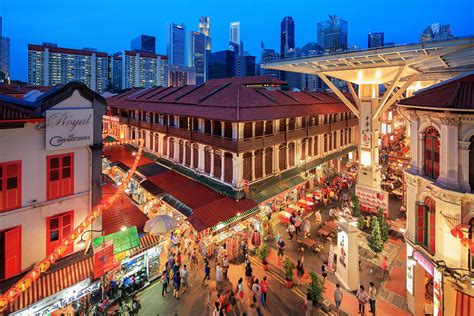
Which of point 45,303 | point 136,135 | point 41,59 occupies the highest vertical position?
point 41,59

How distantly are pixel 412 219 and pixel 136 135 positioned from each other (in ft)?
103

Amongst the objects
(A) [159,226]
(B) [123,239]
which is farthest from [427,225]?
(B) [123,239]

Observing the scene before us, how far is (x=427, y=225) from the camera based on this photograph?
13219 millimetres

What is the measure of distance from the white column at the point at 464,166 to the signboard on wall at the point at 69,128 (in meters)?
16.6

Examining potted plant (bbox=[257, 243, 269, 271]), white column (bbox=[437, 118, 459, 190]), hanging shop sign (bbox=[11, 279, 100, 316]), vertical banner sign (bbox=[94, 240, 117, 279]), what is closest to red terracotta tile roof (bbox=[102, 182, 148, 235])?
vertical banner sign (bbox=[94, 240, 117, 279])

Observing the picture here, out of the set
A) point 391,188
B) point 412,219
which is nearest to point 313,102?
point 391,188

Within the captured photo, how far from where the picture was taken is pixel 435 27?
2931cm

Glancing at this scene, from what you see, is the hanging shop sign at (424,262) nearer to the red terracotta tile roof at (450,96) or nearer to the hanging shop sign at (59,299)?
the red terracotta tile roof at (450,96)

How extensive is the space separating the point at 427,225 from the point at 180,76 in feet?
598

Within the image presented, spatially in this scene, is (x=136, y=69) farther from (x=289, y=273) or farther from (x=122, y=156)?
(x=289, y=273)

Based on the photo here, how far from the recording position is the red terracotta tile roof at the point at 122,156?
3048 cm

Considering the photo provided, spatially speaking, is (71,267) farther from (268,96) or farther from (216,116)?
(268,96)

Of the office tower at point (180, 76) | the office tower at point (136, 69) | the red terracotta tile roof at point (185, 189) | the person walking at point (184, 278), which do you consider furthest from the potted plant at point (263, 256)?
the office tower at point (180, 76)

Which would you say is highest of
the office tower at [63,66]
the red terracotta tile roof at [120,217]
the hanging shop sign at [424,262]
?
the office tower at [63,66]
